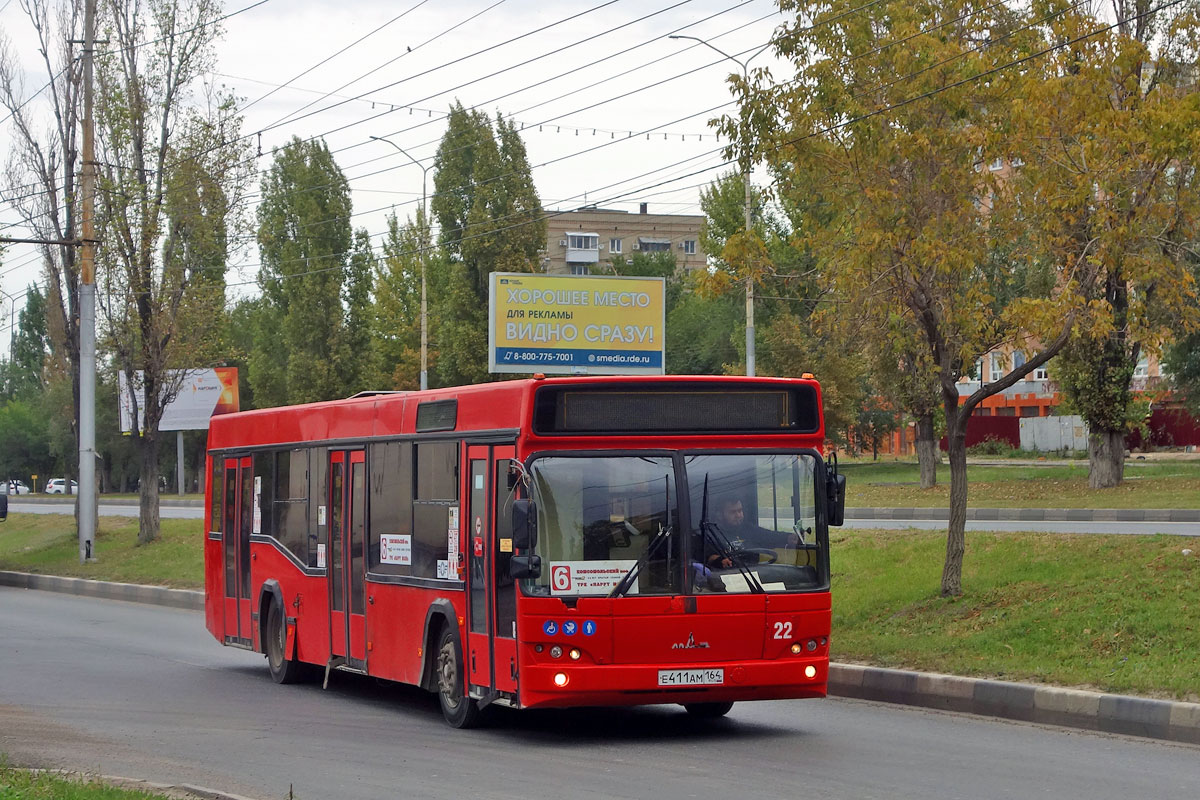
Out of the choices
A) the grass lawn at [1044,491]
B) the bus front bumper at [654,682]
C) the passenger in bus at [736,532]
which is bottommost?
the bus front bumper at [654,682]

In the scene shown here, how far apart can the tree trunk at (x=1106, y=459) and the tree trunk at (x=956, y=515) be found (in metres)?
16.7

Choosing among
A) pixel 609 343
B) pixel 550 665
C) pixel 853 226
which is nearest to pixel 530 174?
pixel 609 343

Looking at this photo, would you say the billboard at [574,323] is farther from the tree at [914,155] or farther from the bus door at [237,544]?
the tree at [914,155]

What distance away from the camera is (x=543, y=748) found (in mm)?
10664

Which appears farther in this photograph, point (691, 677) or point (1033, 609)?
point (1033, 609)

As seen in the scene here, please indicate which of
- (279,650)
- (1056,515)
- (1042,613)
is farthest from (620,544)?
(1056,515)

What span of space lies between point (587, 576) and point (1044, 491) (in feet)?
77.7

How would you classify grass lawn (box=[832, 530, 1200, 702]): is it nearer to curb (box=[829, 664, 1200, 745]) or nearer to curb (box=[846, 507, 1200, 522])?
curb (box=[829, 664, 1200, 745])

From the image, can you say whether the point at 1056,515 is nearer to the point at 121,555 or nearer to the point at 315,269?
the point at 121,555

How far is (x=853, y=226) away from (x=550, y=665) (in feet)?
22.4

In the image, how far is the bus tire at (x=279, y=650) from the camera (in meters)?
15.2

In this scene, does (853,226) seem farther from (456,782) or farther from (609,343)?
(609,343)

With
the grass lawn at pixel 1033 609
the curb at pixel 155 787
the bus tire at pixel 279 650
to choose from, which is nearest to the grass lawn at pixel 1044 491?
the grass lawn at pixel 1033 609

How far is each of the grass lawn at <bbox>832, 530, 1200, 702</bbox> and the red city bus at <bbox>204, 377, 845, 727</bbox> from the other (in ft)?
8.63
